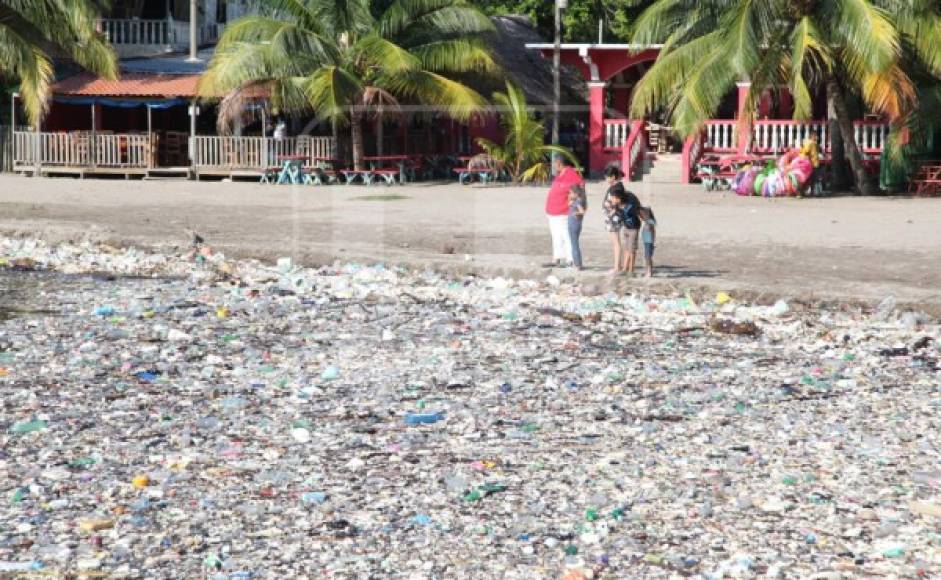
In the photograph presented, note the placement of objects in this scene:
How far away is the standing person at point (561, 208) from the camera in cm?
1546

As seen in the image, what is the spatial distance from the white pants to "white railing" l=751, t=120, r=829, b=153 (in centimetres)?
1477

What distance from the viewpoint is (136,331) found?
1245 centimetres

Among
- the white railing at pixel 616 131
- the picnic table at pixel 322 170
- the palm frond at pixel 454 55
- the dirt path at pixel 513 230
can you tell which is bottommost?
the dirt path at pixel 513 230

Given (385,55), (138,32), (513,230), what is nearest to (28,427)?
(513,230)

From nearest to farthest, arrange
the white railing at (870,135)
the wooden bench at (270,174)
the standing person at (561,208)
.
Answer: the standing person at (561,208) < the white railing at (870,135) < the wooden bench at (270,174)

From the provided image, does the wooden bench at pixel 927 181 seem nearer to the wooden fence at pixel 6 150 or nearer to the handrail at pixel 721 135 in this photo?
the handrail at pixel 721 135

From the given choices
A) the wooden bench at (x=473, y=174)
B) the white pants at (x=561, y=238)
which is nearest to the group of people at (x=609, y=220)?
the white pants at (x=561, y=238)

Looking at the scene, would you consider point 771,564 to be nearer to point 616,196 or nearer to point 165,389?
point 165,389

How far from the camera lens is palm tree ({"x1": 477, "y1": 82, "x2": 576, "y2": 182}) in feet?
104

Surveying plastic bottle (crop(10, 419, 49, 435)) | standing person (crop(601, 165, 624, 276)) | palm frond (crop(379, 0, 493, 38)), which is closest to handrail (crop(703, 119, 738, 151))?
palm frond (crop(379, 0, 493, 38))

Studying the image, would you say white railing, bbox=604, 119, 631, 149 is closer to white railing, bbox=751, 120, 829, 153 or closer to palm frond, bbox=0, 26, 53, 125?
white railing, bbox=751, 120, 829, 153

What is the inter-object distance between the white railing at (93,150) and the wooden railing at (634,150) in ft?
34.6

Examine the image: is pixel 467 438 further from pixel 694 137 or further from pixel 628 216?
pixel 694 137

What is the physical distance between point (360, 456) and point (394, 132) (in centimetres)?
2767
